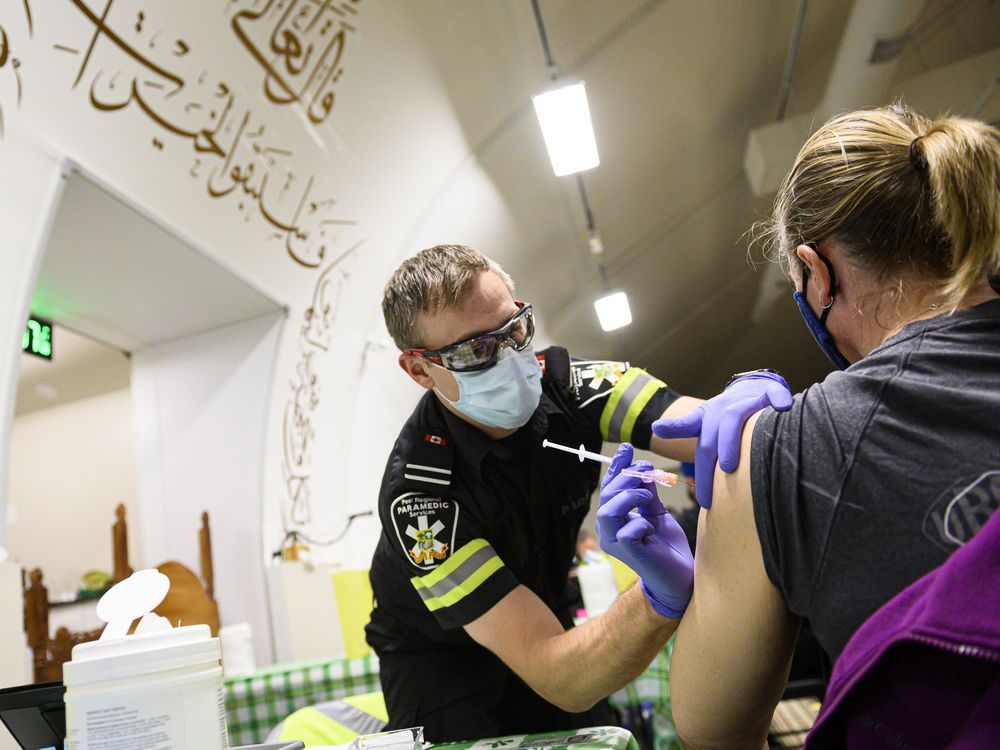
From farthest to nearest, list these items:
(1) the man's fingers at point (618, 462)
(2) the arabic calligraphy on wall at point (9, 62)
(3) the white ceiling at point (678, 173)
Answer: (2) the arabic calligraphy on wall at point (9, 62) → (3) the white ceiling at point (678, 173) → (1) the man's fingers at point (618, 462)

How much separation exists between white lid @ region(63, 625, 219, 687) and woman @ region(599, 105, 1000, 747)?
50 cm

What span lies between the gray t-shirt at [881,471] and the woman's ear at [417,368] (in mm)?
801

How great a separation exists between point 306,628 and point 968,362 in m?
2.94

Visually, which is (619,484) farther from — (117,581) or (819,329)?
(117,581)

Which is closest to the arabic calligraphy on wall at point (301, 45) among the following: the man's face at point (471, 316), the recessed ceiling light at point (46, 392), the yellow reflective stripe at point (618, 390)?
the man's face at point (471, 316)

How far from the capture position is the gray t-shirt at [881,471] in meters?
0.58

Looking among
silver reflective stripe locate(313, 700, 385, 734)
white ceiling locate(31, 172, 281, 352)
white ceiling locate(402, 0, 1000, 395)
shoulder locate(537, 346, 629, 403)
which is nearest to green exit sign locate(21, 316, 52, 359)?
white ceiling locate(31, 172, 281, 352)

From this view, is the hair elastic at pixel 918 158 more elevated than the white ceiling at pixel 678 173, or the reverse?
the white ceiling at pixel 678 173

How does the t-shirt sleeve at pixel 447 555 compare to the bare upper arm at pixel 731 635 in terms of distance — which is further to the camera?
the t-shirt sleeve at pixel 447 555

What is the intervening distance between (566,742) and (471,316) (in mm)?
712

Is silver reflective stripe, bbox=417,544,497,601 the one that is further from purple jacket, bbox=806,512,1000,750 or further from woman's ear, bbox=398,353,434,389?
purple jacket, bbox=806,512,1000,750

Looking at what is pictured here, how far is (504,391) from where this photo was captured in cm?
133

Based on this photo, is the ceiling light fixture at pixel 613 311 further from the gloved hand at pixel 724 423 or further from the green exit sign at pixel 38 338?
the green exit sign at pixel 38 338

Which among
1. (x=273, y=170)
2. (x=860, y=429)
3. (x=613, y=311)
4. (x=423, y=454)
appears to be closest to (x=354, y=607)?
(x=423, y=454)
